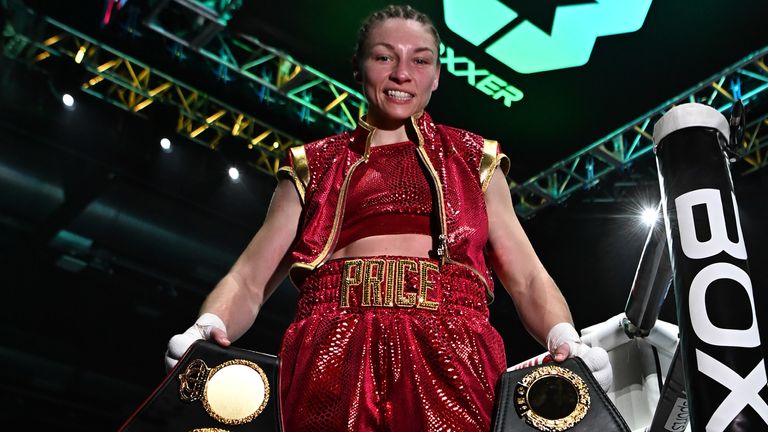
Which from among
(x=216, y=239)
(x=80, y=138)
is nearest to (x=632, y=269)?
(x=216, y=239)

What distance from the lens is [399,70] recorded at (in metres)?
1.55

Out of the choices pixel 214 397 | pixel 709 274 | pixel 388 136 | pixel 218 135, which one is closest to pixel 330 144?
pixel 388 136

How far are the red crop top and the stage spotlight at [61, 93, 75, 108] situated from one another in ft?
15.9

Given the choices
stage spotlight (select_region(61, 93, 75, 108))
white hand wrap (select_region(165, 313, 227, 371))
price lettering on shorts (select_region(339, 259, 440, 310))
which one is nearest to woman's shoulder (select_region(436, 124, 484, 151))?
price lettering on shorts (select_region(339, 259, 440, 310))

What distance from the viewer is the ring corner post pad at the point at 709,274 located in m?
1.18

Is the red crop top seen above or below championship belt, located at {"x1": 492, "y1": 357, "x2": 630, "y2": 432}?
above

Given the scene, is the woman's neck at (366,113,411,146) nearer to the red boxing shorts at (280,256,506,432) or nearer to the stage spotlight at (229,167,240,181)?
the red boxing shorts at (280,256,506,432)

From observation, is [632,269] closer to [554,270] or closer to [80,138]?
[554,270]

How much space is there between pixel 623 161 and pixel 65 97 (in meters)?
4.42

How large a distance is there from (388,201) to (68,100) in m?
4.98

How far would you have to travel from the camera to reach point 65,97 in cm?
568

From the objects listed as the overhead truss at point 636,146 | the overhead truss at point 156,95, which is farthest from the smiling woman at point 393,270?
the overhead truss at point 156,95

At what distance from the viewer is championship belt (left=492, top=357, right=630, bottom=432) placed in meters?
1.05

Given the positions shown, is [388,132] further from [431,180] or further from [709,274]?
[709,274]
